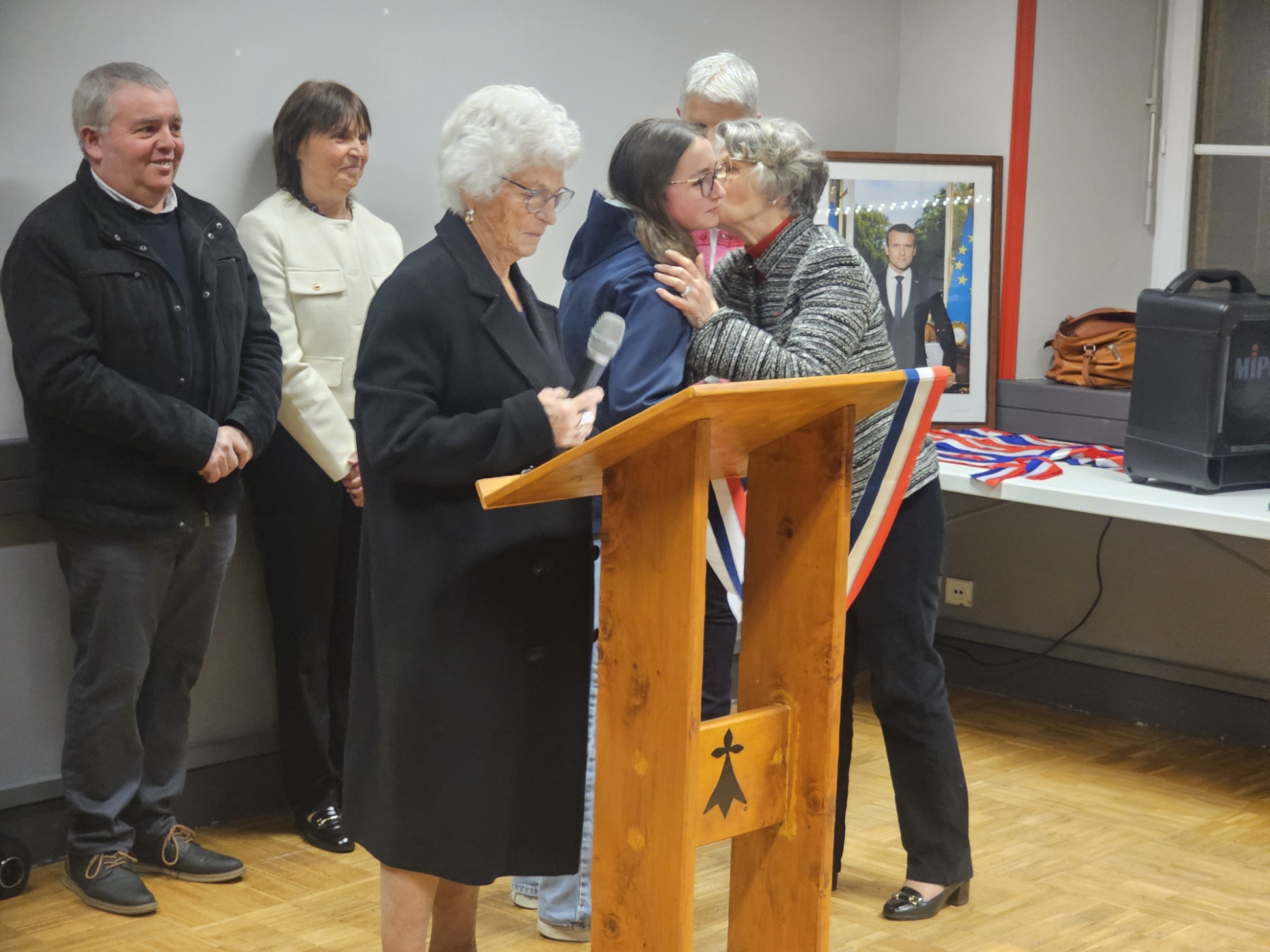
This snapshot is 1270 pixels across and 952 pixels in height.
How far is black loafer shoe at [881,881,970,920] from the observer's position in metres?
2.79

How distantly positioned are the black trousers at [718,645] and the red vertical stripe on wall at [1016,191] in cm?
190

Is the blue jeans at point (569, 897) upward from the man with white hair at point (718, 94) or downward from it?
downward

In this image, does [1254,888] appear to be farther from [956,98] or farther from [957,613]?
[956,98]

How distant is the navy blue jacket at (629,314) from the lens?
86.1 inches

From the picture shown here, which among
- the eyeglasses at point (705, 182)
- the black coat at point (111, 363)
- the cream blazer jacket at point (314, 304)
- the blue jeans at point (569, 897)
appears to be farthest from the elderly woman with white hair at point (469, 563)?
the cream blazer jacket at point (314, 304)

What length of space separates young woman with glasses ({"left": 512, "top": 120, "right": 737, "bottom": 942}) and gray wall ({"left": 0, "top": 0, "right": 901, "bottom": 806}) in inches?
52.3

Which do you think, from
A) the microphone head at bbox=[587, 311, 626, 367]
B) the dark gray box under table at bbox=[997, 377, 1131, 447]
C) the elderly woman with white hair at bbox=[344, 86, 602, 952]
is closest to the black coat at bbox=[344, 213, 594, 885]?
the elderly woman with white hair at bbox=[344, 86, 602, 952]

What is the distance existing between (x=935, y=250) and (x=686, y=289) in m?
2.32

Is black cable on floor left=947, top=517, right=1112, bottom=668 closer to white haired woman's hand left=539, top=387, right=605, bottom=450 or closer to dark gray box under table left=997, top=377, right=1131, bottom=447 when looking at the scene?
dark gray box under table left=997, top=377, right=1131, bottom=447

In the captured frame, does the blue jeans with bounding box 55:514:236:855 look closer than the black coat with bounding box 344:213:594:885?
No

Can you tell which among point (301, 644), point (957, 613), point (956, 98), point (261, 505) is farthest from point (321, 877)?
point (956, 98)

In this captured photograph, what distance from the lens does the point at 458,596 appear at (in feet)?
6.08

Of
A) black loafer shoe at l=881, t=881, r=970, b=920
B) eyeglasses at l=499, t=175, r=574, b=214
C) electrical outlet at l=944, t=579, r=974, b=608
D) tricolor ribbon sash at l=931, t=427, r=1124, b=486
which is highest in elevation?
eyeglasses at l=499, t=175, r=574, b=214

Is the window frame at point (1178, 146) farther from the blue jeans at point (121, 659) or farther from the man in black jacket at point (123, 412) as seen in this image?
the blue jeans at point (121, 659)
